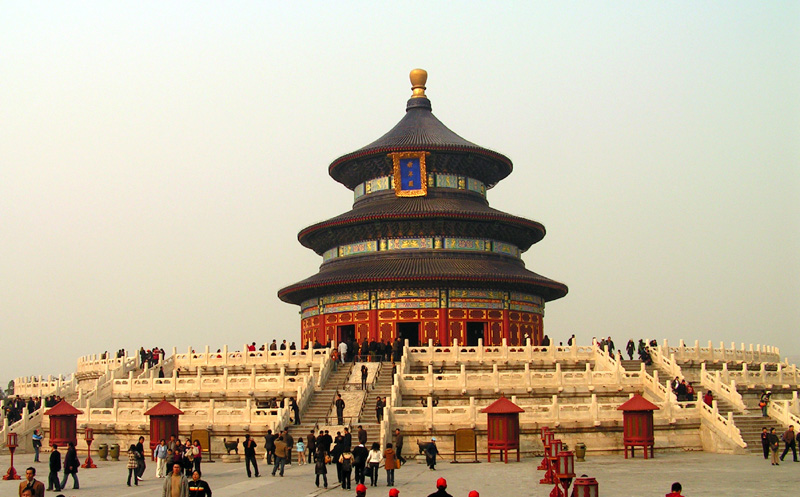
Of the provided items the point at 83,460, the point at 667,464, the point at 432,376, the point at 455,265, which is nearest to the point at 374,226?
the point at 455,265

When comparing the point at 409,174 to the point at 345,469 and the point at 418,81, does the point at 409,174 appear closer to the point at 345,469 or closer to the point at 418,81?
the point at 418,81

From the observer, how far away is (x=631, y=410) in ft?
97.7

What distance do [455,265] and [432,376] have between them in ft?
59.6

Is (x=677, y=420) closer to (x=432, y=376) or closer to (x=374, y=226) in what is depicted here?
(x=432, y=376)

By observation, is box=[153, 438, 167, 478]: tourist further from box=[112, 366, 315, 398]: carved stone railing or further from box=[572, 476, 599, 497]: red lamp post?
box=[572, 476, 599, 497]: red lamp post

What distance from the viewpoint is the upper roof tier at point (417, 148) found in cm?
5803

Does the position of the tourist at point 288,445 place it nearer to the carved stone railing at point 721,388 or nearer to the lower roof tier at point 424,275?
the carved stone railing at point 721,388

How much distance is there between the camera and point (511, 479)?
79.7 feet

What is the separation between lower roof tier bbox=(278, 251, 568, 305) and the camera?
5141 cm

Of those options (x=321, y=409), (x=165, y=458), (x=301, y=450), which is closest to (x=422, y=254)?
(x=321, y=409)

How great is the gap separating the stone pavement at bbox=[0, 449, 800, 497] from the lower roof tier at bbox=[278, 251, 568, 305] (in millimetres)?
21584

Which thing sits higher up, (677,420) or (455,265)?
(455,265)

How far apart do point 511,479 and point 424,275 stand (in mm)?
27152

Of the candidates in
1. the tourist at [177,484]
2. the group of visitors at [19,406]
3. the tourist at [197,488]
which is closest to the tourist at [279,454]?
the tourist at [197,488]
